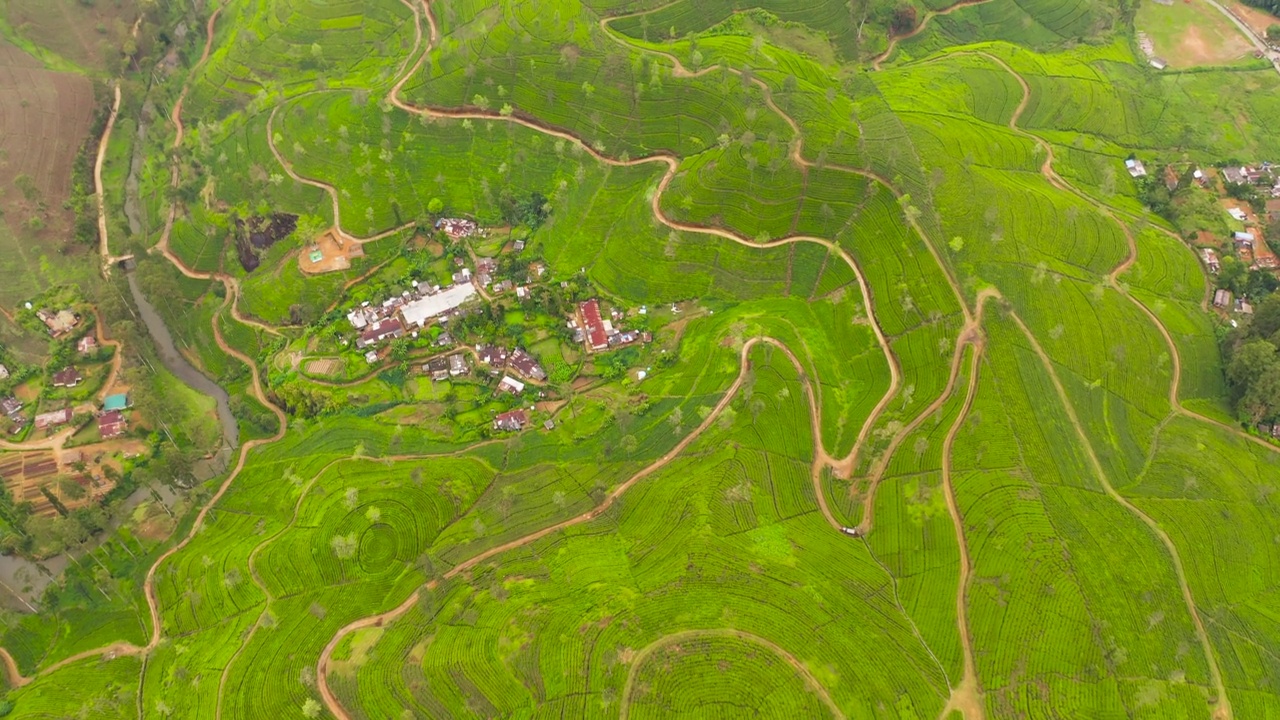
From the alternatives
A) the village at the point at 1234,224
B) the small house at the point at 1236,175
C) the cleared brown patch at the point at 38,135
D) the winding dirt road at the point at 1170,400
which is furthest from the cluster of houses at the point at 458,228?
the small house at the point at 1236,175

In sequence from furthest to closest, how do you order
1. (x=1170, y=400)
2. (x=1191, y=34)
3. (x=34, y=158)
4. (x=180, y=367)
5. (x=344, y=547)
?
(x=1191, y=34), (x=34, y=158), (x=180, y=367), (x=1170, y=400), (x=344, y=547)

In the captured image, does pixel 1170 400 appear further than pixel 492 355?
No

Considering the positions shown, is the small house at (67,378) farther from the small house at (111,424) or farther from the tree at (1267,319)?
the tree at (1267,319)


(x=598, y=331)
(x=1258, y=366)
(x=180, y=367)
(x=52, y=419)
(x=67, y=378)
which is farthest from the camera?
(x=180, y=367)

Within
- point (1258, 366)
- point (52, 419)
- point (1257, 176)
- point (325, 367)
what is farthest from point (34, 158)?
point (1257, 176)

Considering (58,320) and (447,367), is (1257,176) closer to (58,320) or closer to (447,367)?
(447,367)

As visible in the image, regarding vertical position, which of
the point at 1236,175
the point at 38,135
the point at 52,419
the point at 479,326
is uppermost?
the point at 38,135

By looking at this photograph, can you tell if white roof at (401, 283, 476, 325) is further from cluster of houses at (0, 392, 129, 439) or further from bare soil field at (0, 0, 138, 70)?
bare soil field at (0, 0, 138, 70)

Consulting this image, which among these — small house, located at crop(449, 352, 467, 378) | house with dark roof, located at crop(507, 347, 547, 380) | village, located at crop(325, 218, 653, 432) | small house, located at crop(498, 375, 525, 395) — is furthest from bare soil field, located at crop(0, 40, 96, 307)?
house with dark roof, located at crop(507, 347, 547, 380)
